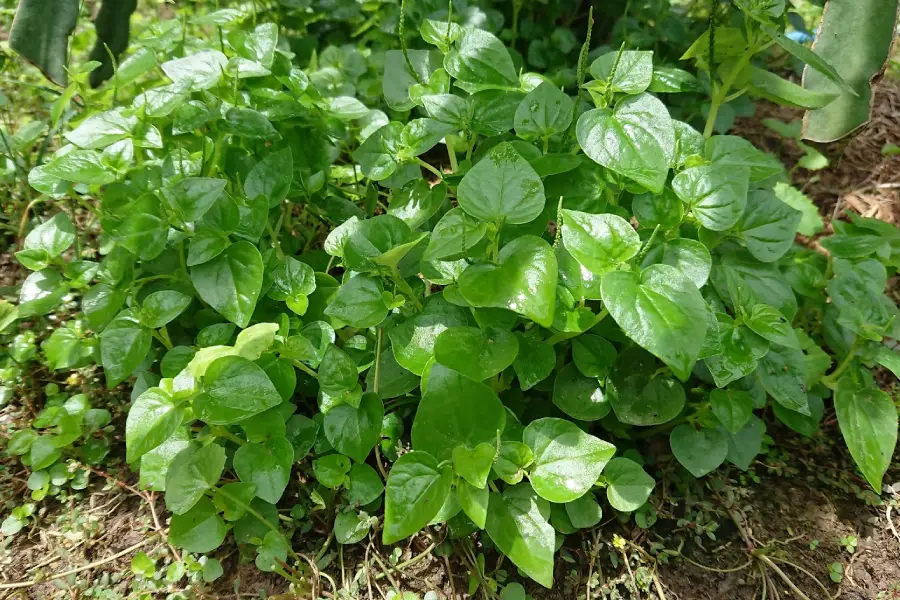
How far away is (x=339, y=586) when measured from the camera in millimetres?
1026

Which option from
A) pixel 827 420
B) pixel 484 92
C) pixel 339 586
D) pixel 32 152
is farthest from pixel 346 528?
pixel 32 152

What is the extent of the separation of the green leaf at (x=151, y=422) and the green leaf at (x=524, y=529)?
1.62 ft

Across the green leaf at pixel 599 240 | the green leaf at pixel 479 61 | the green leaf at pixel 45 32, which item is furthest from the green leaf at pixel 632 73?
the green leaf at pixel 45 32

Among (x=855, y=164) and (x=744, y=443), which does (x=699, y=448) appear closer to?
(x=744, y=443)

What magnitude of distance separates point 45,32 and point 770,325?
4.90 feet

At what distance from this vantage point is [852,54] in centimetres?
113

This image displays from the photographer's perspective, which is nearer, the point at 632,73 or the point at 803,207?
the point at 632,73

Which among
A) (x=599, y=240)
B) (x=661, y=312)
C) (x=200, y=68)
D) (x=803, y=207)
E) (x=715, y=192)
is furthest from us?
(x=803, y=207)

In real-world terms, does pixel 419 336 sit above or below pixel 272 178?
below

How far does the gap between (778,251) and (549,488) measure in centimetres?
60

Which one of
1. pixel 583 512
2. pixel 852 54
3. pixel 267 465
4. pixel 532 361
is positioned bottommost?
pixel 583 512

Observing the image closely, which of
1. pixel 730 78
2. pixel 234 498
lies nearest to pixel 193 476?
pixel 234 498

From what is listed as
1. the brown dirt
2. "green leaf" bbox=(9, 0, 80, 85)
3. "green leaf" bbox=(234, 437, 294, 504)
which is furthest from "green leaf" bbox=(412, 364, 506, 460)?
the brown dirt

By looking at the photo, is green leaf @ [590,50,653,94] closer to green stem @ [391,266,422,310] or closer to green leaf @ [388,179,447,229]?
green leaf @ [388,179,447,229]
